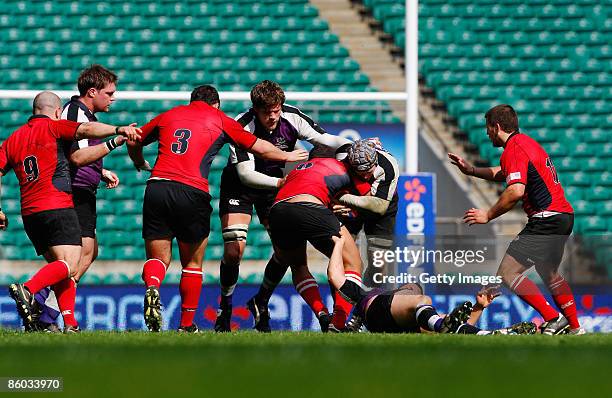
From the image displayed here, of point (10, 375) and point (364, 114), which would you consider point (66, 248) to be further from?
point (364, 114)

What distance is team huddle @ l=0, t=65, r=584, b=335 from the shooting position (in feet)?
25.9

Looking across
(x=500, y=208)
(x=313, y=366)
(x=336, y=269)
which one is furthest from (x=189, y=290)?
(x=313, y=366)

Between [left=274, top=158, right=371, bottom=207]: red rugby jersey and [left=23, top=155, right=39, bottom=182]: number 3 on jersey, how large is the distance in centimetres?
167

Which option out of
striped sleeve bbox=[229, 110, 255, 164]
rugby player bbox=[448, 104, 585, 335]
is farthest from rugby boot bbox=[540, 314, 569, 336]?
striped sleeve bbox=[229, 110, 255, 164]

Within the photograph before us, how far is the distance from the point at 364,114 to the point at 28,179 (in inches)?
307

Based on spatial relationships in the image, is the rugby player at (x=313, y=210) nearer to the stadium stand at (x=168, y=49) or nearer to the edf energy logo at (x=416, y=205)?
the edf energy logo at (x=416, y=205)

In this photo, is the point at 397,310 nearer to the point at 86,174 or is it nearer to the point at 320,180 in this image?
the point at 320,180

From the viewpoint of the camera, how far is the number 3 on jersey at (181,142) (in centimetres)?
805

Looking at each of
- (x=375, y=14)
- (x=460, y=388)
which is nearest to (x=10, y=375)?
(x=460, y=388)

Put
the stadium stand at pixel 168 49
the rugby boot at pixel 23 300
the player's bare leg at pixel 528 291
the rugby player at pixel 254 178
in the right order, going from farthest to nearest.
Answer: the stadium stand at pixel 168 49, the rugby player at pixel 254 178, the player's bare leg at pixel 528 291, the rugby boot at pixel 23 300

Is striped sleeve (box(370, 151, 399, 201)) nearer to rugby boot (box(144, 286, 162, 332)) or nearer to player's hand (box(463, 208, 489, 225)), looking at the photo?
player's hand (box(463, 208, 489, 225))

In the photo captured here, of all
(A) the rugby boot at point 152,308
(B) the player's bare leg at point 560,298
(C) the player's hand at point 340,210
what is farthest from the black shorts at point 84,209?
(B) the player's bare leg at point 560,298

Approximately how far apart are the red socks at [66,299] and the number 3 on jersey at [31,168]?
2.45 feet

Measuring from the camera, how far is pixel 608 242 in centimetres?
1030
